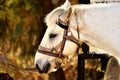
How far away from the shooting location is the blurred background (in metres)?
6.22

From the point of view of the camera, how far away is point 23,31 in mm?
6539

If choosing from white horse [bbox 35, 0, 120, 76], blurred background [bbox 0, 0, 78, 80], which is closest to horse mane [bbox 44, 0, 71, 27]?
white horse [bbox 35, 0, 120, 76]

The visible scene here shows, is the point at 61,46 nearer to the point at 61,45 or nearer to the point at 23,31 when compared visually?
the point at 61,45

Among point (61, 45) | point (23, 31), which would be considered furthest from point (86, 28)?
point (23, 31)

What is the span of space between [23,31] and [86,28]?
9.44 feet

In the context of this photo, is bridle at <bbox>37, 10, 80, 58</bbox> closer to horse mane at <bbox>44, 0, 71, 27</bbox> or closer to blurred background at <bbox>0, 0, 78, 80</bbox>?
horse mane at <bbox>44, 0, 71, 27</bbox>

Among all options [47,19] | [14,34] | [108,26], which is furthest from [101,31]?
[14,34]

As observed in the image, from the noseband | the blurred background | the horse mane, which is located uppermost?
the horse mane

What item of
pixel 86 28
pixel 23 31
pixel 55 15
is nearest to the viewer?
pixel 86 28

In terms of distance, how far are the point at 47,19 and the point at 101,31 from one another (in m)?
0.52

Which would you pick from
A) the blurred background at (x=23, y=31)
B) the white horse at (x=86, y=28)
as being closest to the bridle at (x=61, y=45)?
the white horse at (x=86, y=28)

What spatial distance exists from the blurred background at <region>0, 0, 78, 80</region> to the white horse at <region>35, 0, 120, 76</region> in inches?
86.4

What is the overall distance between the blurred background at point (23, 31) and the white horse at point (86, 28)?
2194 mm

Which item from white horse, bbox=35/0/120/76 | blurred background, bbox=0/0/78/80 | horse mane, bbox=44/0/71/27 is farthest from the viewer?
blurred background, bbox=0/0/78/80
